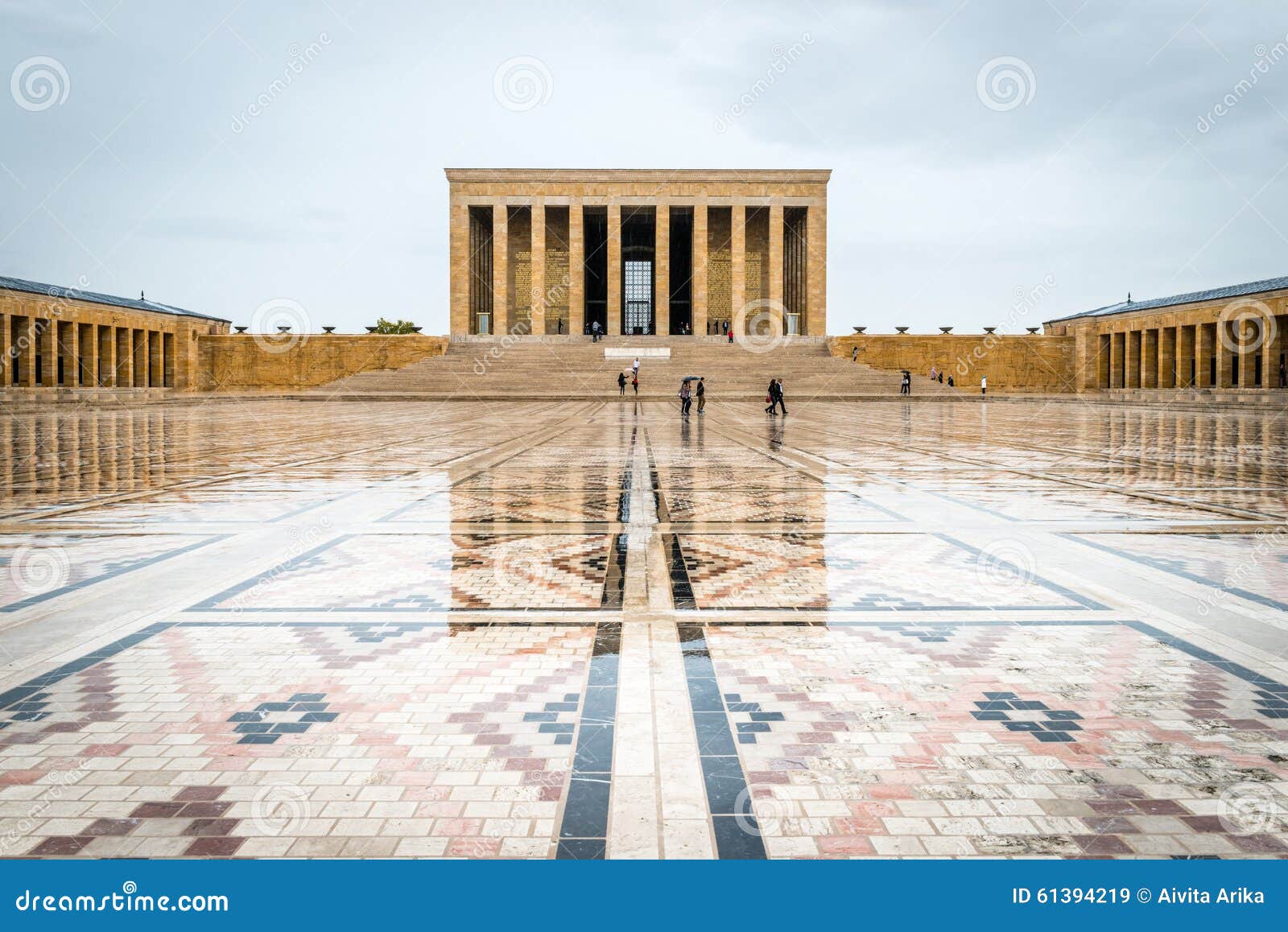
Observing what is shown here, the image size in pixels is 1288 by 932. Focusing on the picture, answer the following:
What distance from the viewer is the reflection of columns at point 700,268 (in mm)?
52781

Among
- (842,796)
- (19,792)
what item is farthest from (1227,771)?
(19,792)

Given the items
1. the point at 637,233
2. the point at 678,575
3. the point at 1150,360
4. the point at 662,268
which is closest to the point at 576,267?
the point at 662,268

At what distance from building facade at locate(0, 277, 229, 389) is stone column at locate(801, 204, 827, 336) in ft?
120

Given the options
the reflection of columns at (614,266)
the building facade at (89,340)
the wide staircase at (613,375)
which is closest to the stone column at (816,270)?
the wide staircase at (613,375)

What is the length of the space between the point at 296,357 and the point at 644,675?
50.2m

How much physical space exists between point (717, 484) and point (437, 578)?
4.66 meters

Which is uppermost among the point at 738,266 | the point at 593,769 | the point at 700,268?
the point at 738,266

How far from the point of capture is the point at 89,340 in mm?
43688

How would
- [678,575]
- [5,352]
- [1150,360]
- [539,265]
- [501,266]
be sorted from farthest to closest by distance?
[501,266], [539,265], [1150,360], [5,352], [678,575]

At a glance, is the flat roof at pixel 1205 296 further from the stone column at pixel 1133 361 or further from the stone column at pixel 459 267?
the stone column at pixel 459 267

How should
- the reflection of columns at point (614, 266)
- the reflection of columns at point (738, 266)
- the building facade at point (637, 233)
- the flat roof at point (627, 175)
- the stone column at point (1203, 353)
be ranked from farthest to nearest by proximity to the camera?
1. the reflection of columns at point (738, 266)
2. the reflection of columns at point (614, 266)
3. the building facade at point (637, 233)
4. the flat roof at point (627, 175)
5. the stone column at point (1203, 353)

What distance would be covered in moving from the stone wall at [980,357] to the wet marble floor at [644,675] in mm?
40854

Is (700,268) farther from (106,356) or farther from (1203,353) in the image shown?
(106,356)

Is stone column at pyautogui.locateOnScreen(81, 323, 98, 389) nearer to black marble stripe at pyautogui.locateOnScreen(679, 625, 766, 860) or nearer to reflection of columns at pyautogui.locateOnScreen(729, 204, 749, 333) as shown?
reflection of columns at pyautogui.locateOnScreen(729, 204, 749, 333)
